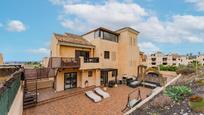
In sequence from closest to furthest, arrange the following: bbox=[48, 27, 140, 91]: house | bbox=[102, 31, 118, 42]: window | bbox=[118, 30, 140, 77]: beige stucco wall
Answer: bbox=[48, 27, 140, 91]: house → bbox=[102, 31, 118, 42]: window → bbox=[118, 30, 140, 77]: beige stucco wall

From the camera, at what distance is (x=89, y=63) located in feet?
68.9

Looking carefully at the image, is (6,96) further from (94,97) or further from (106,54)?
(106,54)

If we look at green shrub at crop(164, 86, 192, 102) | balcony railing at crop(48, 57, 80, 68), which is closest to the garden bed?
green shrub at crop(164, 86, 192, 102)

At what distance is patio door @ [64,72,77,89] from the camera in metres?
19.7

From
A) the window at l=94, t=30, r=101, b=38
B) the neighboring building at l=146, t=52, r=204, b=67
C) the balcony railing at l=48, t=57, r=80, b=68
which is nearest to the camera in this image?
the balcony railing at l=48, t=57, r=80, b=68

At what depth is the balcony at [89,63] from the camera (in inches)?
784

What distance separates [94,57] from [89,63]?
1.85m

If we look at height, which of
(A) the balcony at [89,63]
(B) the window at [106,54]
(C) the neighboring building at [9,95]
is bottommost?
(C) the neighboring building at [9,95]

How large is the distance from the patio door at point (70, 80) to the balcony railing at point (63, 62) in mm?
1773

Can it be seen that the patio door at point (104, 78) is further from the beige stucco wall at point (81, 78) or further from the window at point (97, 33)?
the window at point (97, 33)

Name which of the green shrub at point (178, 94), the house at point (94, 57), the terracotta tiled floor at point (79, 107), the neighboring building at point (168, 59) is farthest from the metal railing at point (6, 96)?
the neighboring building at point (168, 59)

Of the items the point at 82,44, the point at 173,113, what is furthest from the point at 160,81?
the point at 173,113

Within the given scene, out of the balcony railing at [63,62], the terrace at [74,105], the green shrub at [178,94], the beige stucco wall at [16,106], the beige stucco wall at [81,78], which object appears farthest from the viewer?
the beige stucco wall at [81,78]

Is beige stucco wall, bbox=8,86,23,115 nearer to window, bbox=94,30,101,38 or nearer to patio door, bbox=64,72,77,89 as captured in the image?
patio door, bbox=64,72,77,89
